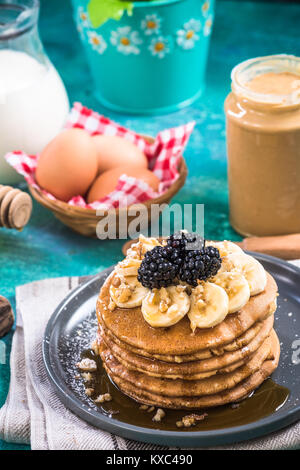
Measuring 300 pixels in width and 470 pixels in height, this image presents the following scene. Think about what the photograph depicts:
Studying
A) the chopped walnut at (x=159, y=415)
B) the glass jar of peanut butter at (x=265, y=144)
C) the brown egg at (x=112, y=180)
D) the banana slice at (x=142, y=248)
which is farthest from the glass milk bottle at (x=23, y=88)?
the chopped walnut at (x=159, y=415)

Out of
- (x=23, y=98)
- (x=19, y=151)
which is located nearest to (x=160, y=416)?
(x=19, y=151)

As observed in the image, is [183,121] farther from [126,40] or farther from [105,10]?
[105,10]

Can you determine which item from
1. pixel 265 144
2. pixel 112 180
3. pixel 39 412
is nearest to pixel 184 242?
pixel 39 412

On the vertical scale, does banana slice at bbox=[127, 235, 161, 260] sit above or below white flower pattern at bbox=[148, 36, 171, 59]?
above

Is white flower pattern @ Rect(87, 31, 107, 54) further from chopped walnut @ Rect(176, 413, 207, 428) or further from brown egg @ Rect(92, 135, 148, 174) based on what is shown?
chopped walnut @ Rect(176, 413, 207, 428)

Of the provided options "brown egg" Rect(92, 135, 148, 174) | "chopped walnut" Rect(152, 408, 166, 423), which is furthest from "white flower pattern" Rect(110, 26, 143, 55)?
"chopped walnut" Rect(152, 408, 166, 423)

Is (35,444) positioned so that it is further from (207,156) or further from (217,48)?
(217,48)
